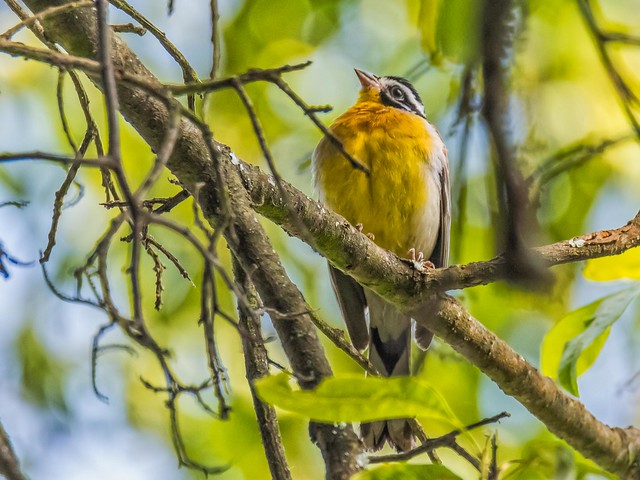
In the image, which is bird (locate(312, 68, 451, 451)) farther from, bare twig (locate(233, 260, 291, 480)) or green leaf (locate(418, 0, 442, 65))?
bare twig (locate(233, 260, 291, 480))

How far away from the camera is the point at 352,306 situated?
5879 mm

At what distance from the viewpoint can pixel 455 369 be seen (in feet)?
19.4

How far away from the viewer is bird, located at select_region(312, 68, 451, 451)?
5582 millimetres

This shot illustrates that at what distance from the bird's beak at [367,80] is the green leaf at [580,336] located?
3.57 metres

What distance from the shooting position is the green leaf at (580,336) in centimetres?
331

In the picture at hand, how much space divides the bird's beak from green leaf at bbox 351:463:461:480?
4.59 meters

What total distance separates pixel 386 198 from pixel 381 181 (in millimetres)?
119

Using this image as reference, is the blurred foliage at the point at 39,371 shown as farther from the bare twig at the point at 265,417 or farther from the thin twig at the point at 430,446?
the thin twig at the point at 430,446

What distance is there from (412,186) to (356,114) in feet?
2.94

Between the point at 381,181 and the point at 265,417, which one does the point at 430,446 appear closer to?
the point at 265,417

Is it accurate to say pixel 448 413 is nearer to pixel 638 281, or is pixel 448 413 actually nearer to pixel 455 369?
pixel 638 281

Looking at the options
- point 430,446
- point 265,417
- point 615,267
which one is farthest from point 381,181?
point 430,446

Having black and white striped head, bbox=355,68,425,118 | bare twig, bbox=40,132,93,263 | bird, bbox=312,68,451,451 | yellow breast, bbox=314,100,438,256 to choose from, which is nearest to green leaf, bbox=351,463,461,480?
bare twig, bbox=40,132,93,263

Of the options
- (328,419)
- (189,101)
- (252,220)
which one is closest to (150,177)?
(328,419)
